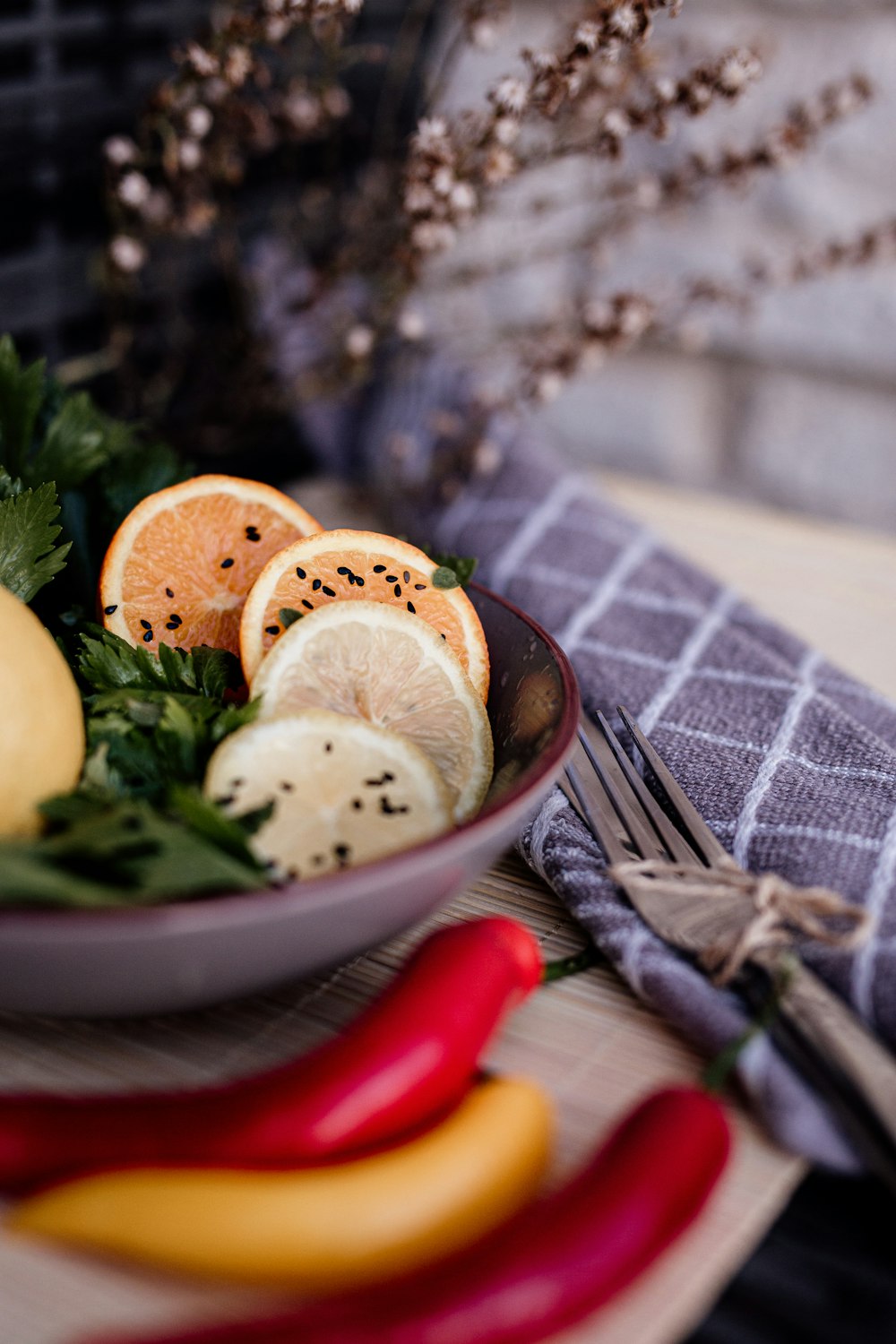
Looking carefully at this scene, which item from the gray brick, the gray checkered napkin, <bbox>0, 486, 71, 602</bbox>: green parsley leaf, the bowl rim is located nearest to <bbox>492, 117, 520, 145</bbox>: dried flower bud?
the gray checkered napkin

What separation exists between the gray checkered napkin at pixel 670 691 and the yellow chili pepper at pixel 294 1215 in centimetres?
13

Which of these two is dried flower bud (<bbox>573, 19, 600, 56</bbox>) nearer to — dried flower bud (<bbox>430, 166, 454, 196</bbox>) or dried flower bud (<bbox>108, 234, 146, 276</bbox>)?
dried flower bud (<bbox>430, 166, 454, 196</bbox>)

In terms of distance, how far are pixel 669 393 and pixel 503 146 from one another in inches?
21.5

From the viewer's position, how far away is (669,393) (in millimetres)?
1284

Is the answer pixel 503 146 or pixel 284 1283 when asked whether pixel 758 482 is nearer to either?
pixel 503 146

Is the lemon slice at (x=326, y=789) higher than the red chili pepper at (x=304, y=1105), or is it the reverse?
the lemon slice at (x=326, y=789)

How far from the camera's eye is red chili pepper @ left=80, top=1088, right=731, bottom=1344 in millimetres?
338

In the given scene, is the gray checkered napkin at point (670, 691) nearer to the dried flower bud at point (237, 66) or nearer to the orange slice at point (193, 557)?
the orange slice at point (193, 557)

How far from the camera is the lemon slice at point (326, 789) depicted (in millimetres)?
476

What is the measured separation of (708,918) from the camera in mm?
510

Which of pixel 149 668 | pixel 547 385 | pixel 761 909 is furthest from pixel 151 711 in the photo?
pixel 547 385

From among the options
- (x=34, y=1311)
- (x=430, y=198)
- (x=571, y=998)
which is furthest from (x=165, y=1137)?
(x=430, y=198)

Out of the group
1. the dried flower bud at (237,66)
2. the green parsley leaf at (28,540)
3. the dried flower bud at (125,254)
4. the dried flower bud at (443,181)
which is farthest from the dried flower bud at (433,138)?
Result: the green parsley leaf at (28,540)

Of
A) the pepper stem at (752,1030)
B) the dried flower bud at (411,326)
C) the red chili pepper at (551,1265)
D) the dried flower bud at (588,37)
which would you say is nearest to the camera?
the red chili pepper at (551,1265)
